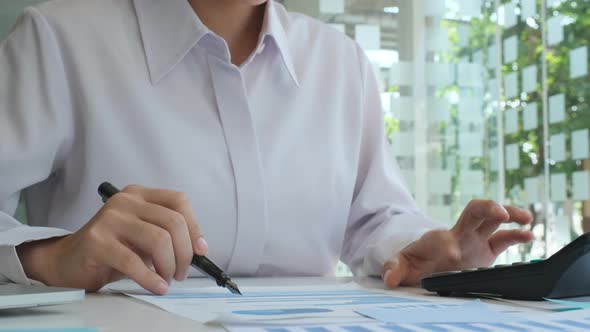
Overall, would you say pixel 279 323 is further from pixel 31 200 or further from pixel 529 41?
pixel 529 41

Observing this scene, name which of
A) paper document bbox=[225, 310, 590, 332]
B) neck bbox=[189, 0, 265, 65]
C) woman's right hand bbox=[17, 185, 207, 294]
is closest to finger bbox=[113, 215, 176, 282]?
woman's right hand bbox=[17, 185, 207, 294]

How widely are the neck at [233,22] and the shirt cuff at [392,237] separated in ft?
1.16

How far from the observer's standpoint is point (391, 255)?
104 centimetres

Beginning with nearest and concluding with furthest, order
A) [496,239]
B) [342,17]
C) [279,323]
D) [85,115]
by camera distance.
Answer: [279,323] → [496,239] → [85,115] → [342,17]

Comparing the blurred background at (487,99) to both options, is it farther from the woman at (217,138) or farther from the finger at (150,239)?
the finger at (150,239)

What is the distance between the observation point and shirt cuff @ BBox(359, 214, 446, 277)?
1.06m

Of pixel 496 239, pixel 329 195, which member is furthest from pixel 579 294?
pixel 329 195

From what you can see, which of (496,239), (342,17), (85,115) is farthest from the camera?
(342,17)

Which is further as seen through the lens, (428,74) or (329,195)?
(428,74)

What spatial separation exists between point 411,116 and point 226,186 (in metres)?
2.30

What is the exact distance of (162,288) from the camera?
73 cm

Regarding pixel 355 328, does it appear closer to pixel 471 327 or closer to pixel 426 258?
pixel 471 327

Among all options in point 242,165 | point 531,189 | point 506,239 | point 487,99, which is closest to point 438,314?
point 506,239

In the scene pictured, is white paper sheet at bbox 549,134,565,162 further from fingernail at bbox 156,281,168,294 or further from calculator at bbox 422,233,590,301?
fingernail at bbox 156,281,168,294
